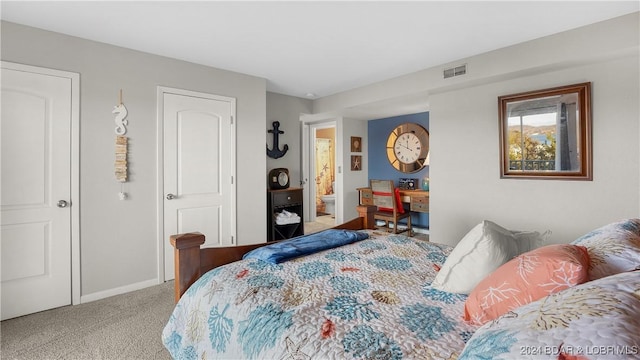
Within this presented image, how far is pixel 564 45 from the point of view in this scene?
8.61ft

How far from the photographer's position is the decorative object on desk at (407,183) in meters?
5.56

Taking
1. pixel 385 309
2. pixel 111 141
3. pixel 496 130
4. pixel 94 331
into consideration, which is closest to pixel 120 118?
pixel 111 141

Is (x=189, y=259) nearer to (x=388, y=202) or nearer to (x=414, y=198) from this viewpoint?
(x=388, y=202)

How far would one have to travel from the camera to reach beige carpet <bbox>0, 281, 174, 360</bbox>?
1.95 metres

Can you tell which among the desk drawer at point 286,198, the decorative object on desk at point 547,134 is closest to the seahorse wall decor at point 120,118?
the desk drawer at point 286,198

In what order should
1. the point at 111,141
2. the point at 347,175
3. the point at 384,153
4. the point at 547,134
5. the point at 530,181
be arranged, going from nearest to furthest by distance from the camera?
the point at 111,141
the point at 547,134
the point at 530,181
the point at 347,175
the point at 384,153

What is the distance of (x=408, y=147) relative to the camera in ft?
18.6

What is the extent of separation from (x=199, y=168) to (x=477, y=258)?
9.73ft

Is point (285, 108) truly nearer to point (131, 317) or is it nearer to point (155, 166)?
point (155, 166)

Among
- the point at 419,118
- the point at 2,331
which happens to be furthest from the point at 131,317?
the point at 419,118

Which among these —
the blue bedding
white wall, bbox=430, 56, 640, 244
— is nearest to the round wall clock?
white wall, bbox=430, 56, 640, 244

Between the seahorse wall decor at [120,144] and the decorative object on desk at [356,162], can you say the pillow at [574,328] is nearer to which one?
the seahorse wall decor at [120,144]

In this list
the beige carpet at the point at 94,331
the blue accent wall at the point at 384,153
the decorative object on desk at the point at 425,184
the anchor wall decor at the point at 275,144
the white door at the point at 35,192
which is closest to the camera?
the beige carpet at the point at 94,331

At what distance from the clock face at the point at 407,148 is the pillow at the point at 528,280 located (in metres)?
4.66
